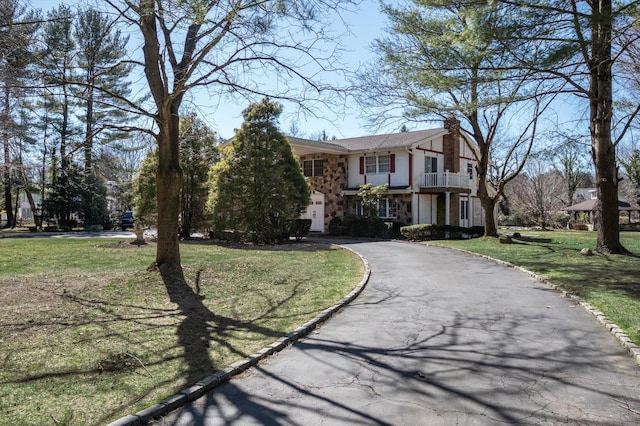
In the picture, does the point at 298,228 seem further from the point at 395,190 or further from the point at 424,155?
the point at 424,155

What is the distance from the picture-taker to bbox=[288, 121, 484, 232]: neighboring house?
26281 millimetres

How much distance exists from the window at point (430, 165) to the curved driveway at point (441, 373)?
2021 centimetres

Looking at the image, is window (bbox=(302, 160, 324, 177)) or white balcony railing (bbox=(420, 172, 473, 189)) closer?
white balcony railing (bbox=(420, 172, 473, 189))

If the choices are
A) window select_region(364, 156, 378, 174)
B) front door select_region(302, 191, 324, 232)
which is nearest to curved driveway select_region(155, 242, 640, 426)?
window select_region(364, 156, 378, 174)

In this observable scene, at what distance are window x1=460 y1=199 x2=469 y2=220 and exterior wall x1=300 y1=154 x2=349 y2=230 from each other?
25.1 feet

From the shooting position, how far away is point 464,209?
3020cm

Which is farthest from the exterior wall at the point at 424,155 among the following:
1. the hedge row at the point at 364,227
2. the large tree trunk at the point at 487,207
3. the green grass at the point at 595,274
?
the green grass at the point at 595,274

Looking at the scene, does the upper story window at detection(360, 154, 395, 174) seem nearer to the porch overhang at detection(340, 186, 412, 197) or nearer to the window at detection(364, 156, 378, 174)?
the window at detection(364, 156, 378, 174)

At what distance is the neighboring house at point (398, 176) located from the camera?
26.3 metres

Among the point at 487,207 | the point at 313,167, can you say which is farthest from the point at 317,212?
the point at 487,207

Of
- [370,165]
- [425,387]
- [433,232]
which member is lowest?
[425,387]

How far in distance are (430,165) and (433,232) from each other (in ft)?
19.9

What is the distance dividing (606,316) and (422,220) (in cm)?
1989

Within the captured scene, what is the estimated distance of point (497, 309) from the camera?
768 cm
